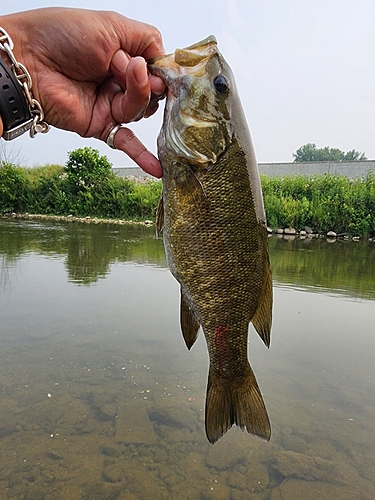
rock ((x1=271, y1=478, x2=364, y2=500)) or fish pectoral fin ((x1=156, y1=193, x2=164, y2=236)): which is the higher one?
fish pectoral fin ((x1=156, y1=193, x2=164, y2=236))

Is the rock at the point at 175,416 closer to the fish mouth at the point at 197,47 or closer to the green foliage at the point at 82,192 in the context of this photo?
the fish mouth at the point at 197,47

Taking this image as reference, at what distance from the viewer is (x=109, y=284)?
832cm

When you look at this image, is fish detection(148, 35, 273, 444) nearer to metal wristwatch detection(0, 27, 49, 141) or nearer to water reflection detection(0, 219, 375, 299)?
metal wristwatch detection(0, 27, 49, 141)

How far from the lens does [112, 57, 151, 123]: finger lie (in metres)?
1.95

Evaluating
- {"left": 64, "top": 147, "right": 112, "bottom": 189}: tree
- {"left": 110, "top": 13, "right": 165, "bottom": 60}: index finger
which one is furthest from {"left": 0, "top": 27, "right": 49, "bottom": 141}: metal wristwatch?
{"left": 64, "top": 147, "right": 112, "bottom": 189}: tree

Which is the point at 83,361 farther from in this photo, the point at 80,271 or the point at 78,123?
the point at 80,271

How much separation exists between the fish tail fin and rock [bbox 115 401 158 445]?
1.74m

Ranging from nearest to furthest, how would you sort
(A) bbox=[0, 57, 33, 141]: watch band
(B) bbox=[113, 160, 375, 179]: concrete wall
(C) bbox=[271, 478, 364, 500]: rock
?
(A) bbox=[0, 57, 33, 141]: watch band
(C) bbox=[271, 478, 364, 500]: rock
(B) bbox=[113, 160, 375, 179]: concrete wall

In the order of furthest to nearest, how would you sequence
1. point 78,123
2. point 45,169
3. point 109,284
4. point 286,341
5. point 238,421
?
point 45,169 → point 109,284 → point 286,341 → point 78,123 → point 238,421

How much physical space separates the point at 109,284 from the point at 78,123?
600 cm

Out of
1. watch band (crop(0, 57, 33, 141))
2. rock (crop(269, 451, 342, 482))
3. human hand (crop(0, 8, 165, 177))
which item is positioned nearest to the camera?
watch band (crop(0, 57, 33, 141))

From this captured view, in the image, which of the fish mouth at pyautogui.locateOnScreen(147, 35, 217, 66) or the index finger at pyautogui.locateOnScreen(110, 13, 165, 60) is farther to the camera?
the index finger at pyautogui.locateOnScreen(110, 13, 165, 60)

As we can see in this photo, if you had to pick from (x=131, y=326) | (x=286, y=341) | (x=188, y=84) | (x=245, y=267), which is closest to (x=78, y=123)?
(x=188, y=84)

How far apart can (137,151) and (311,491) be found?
2901mm
